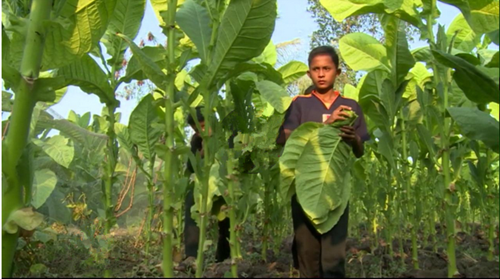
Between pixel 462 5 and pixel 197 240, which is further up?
pixel 462 5

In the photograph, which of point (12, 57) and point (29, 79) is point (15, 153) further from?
point (12, 57)

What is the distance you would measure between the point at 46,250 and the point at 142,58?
1395 millimetres

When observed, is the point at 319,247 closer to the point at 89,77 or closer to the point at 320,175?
the point at 320,175

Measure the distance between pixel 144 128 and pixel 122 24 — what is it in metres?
0.57

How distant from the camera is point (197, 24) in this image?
2143 mm

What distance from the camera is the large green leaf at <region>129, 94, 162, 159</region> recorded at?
273cm

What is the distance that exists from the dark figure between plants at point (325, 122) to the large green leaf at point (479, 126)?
0.42 meters

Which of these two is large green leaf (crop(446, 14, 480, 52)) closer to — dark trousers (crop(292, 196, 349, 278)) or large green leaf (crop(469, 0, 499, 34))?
large green leaf (crop(469, 0, 499, 34))

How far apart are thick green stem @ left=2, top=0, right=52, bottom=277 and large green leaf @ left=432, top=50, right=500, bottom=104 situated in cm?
152

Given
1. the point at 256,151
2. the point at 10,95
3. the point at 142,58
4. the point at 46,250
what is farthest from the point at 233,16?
the point at 46,250

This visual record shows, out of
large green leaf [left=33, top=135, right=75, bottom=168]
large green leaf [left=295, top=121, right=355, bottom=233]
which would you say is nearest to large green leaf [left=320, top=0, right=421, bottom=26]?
large green leaf [left=295, top=121, right=355, bottom=233]

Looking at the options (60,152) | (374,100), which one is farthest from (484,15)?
(60,152)

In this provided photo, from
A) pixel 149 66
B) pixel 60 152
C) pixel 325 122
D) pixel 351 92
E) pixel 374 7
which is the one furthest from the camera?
pixel 351 92

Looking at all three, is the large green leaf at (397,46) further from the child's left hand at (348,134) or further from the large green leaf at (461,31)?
the large green leaf at (461,31)
